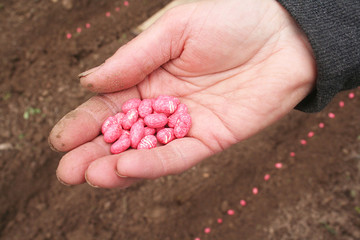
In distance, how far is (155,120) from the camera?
2.21 meters

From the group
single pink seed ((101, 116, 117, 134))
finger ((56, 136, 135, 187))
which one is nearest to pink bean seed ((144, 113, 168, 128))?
single pink seed ((101, 116, 117, 134))

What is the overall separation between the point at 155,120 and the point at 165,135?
0.15 m

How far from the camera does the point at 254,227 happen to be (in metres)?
2.95

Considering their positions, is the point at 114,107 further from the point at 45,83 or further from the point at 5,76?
the point at 5,76

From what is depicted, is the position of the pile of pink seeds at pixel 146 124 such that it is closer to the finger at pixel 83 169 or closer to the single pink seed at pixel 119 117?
the single pink seed at pixel 119 117

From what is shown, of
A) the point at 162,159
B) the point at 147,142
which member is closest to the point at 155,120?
the point at 147,142

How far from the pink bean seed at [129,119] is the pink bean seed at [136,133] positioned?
0.10 feet

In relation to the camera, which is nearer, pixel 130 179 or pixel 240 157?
pixel 130 179

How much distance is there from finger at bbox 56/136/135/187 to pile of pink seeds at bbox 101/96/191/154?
136 millimetres

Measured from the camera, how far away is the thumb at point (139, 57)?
2.08m

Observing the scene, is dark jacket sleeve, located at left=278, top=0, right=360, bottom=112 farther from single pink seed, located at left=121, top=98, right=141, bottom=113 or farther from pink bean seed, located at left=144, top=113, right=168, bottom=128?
single pink seed, located at left=121, top=98, right=141, bottom=113

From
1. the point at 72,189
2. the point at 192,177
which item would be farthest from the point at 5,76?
the point at 192,177

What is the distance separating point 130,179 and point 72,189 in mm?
1490

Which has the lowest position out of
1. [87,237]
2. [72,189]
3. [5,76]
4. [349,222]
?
[349,222]
